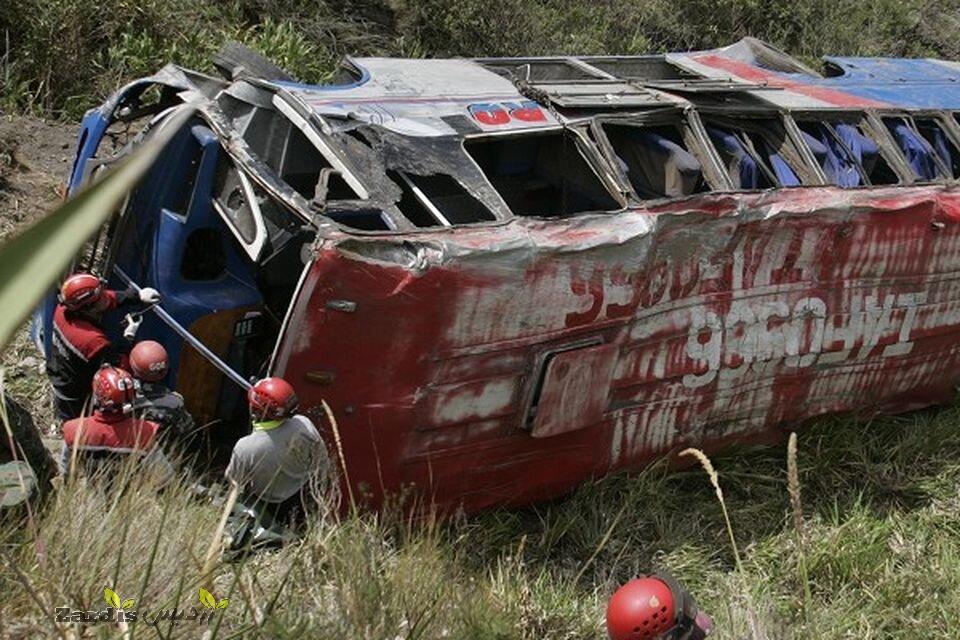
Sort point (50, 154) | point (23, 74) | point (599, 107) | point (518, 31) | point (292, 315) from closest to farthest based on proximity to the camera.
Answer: point (292, 315) → point (599, 107) → point (50, 154) → point (23, 74) → point (518, 31)

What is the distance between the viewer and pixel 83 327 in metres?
5.87

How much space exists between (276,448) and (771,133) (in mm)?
3921

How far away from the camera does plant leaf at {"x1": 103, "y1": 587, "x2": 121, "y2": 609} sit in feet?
10.7

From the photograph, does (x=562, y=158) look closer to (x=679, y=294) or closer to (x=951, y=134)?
(x=679, y=294)

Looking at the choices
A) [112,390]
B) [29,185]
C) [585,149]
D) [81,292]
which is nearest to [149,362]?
[112,390]

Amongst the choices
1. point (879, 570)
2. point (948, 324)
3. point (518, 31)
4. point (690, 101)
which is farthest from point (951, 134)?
point (518, 31)

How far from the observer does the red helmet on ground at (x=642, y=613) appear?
13.5 ft

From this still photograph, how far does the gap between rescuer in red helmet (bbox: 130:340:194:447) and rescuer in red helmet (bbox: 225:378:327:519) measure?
0.52m

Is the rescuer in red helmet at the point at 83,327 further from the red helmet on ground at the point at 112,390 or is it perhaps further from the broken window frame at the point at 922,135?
the broken window frame at the point at 922,135

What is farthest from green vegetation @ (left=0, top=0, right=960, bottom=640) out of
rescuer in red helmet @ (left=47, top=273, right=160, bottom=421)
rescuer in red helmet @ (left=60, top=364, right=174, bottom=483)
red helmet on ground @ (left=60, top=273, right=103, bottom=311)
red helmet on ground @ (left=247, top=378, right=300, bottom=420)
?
red helmet on ground @ (left=60, top=273, right=103, bottom=311)

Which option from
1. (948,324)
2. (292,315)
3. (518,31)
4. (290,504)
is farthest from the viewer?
(518,31)

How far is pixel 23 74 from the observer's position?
954 cm

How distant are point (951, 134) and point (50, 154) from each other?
6.84 metres

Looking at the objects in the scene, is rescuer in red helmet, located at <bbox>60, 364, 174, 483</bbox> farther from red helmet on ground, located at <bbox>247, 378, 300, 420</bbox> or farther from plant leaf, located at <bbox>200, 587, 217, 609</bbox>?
plant leaf, located at <bbox>200, 587, 217, 609</bbox>
